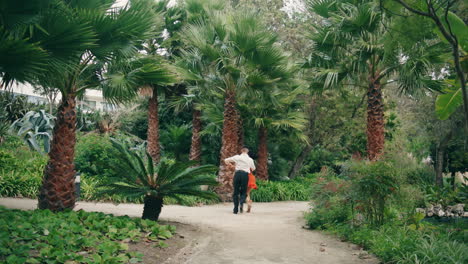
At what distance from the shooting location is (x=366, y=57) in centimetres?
1245

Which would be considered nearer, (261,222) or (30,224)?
(30,224)

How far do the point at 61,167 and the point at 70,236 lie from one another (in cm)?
263

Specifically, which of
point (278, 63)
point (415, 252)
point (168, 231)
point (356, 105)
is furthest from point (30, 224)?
point (356, 105)

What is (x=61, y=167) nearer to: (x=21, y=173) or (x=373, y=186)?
(x=21, y=173)

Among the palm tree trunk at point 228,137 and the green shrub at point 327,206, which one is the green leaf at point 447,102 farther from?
the palm tree trunk at point 228,137

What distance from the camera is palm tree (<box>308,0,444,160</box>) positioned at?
1167 cm

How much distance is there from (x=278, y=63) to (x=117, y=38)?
310 inches

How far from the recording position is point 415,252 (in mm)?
5809

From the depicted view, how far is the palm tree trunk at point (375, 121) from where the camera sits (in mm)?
12683

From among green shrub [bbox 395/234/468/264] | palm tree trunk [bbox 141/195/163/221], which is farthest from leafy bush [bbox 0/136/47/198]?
green shrub [bbox 395/234/468/264]

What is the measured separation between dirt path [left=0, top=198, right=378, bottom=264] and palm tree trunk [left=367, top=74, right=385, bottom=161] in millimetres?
3000

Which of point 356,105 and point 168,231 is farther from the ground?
point 356,105

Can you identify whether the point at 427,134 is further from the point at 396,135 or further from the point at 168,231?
the point at 168,231

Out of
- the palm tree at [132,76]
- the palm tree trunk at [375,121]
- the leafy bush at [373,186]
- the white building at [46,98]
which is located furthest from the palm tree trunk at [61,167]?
the palm tree trunk at [375,121]
